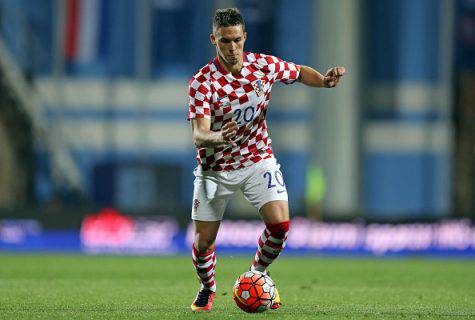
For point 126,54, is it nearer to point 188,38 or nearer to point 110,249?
point 188,38

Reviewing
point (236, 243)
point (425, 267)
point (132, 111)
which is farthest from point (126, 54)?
point (425, 267)

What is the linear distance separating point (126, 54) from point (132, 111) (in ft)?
4.77

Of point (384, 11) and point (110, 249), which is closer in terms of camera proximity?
point (110, 249)

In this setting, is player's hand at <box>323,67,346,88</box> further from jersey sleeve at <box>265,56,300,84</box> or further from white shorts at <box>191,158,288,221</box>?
white shorts at <box>191,158,288,221</box>

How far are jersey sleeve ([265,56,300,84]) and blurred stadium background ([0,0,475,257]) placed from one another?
1446 cm

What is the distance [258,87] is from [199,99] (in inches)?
20.6

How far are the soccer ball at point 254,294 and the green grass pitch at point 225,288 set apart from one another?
73 millimetres

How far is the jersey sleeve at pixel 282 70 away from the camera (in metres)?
8.34

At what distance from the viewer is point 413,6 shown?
2392 centimetres

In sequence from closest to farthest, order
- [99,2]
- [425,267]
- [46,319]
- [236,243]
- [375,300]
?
[46,319] → [375,300] → [425,267] → [236,243] → [99,2]

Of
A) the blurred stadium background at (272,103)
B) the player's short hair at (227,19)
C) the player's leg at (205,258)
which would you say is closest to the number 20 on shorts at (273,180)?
the player's leg at (205,258)

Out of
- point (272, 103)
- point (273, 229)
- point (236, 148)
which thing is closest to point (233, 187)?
point (236, 148)

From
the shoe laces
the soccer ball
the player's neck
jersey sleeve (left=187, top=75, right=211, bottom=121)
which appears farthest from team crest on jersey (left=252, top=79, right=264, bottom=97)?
the shoe laces

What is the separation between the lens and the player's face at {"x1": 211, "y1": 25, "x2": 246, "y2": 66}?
25.6ft
